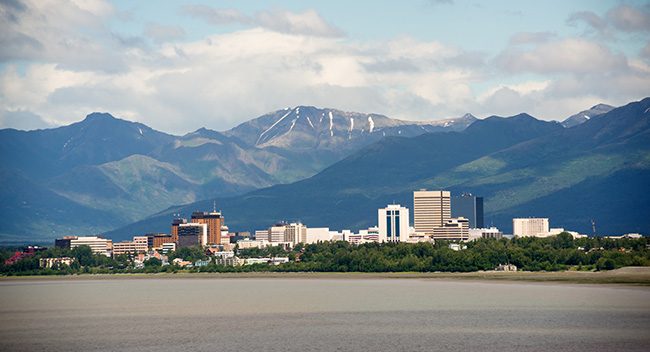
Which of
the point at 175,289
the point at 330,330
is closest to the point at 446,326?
the point at 330,330

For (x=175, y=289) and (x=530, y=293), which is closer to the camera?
(x=530, y=293)

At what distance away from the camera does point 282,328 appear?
10538 cm

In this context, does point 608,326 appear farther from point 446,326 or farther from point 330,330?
point 330,330

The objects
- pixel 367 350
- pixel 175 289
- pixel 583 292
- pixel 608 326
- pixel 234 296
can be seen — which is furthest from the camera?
pixel 175 289

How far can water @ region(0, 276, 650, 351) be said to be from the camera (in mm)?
91188

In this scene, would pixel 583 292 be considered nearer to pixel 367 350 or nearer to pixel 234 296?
pixel 234 296

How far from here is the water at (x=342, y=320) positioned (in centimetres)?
9119

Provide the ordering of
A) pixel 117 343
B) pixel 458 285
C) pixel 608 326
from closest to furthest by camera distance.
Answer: pixel 117 343
pixel 608 326
pixel 458 285

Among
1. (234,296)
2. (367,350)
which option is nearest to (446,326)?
(367,350)

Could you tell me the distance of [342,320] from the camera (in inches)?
4473

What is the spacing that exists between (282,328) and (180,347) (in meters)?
17.8

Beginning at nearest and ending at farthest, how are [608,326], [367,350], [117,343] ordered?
1. [367,350]
2. [117,343]
3. [608,326]

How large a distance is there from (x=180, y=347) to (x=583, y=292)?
79.6 meters

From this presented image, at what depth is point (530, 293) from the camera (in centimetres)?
14988
